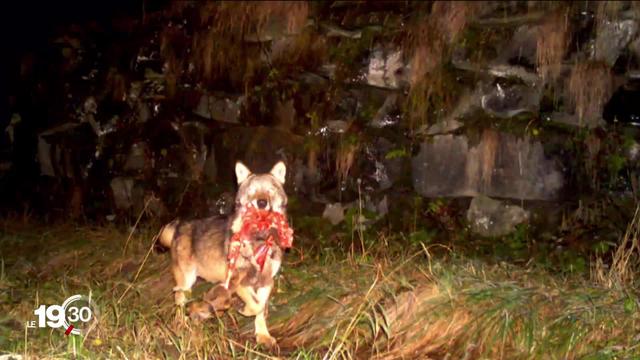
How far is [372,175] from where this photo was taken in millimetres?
7414

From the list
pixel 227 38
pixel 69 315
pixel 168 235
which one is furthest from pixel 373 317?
pixel 227 38

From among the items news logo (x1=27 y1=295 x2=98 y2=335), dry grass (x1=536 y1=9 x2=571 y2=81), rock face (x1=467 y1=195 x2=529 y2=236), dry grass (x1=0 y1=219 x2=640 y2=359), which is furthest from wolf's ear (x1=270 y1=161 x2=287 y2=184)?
dry grass (x1=536 y1=9 x2=571 y2=81)

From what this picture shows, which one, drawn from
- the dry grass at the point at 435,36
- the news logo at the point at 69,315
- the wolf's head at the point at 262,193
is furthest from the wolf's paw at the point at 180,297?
the dry grass at the point at 435,36

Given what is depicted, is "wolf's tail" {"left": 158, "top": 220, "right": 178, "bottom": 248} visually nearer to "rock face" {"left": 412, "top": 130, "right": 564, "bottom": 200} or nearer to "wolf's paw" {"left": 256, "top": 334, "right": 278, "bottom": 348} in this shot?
"wolf's paw" {"left": 256, "top": 334, "right": 278, "bottom": 348}

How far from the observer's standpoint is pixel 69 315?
17.4 ft

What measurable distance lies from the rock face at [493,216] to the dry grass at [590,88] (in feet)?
3.32

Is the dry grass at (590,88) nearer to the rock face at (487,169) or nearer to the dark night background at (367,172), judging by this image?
the dark night background at (367,172)

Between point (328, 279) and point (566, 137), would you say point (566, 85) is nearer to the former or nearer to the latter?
point (566, 137)

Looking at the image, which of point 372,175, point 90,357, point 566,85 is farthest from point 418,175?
point 90,357

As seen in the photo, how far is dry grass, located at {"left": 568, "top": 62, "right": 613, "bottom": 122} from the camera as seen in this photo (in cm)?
680

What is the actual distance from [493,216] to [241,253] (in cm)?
301

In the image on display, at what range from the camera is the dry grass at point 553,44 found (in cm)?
692

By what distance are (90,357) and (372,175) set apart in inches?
147

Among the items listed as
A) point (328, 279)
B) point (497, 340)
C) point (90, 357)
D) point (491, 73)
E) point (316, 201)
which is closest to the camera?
point (90, 357)
